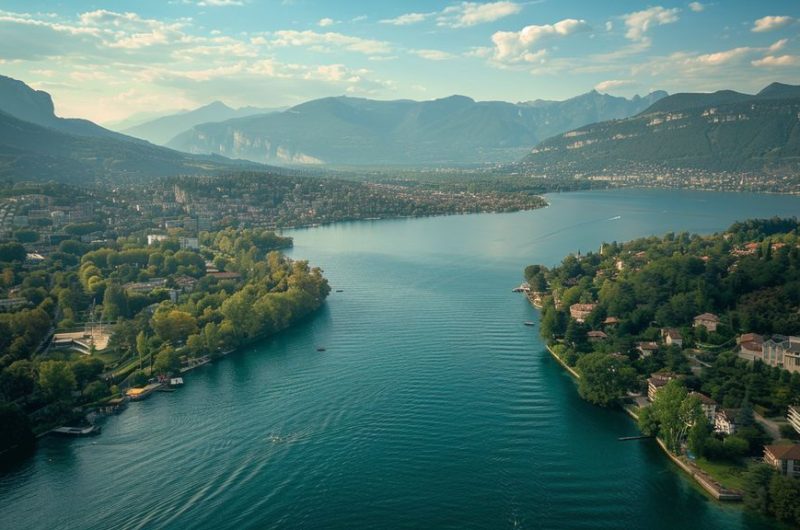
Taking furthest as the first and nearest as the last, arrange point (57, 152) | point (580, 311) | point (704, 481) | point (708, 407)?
1. point (57, 152)
2. point (580, 311)
3. point (708, 407)
4. point (704, 481)

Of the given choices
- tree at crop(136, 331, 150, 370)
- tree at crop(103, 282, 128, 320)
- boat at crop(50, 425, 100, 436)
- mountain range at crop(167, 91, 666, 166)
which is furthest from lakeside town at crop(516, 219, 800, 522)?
mountain range at crop(167, 91, 666, 166)

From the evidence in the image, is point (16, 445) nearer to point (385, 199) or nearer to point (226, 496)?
point (226, 496)

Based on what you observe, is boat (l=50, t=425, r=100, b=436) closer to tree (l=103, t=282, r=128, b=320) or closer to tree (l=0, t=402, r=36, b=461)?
tree (l=0, t=402, r=36, b=461)

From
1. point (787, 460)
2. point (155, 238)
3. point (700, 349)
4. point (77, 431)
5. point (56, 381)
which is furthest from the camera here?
point (155, 238)

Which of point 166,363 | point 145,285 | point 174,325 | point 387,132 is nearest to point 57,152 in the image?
point 145,285

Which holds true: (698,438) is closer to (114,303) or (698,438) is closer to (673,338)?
(673,338)

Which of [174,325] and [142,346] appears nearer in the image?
[142,346]

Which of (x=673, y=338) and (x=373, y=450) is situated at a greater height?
(x=673, y=338)
